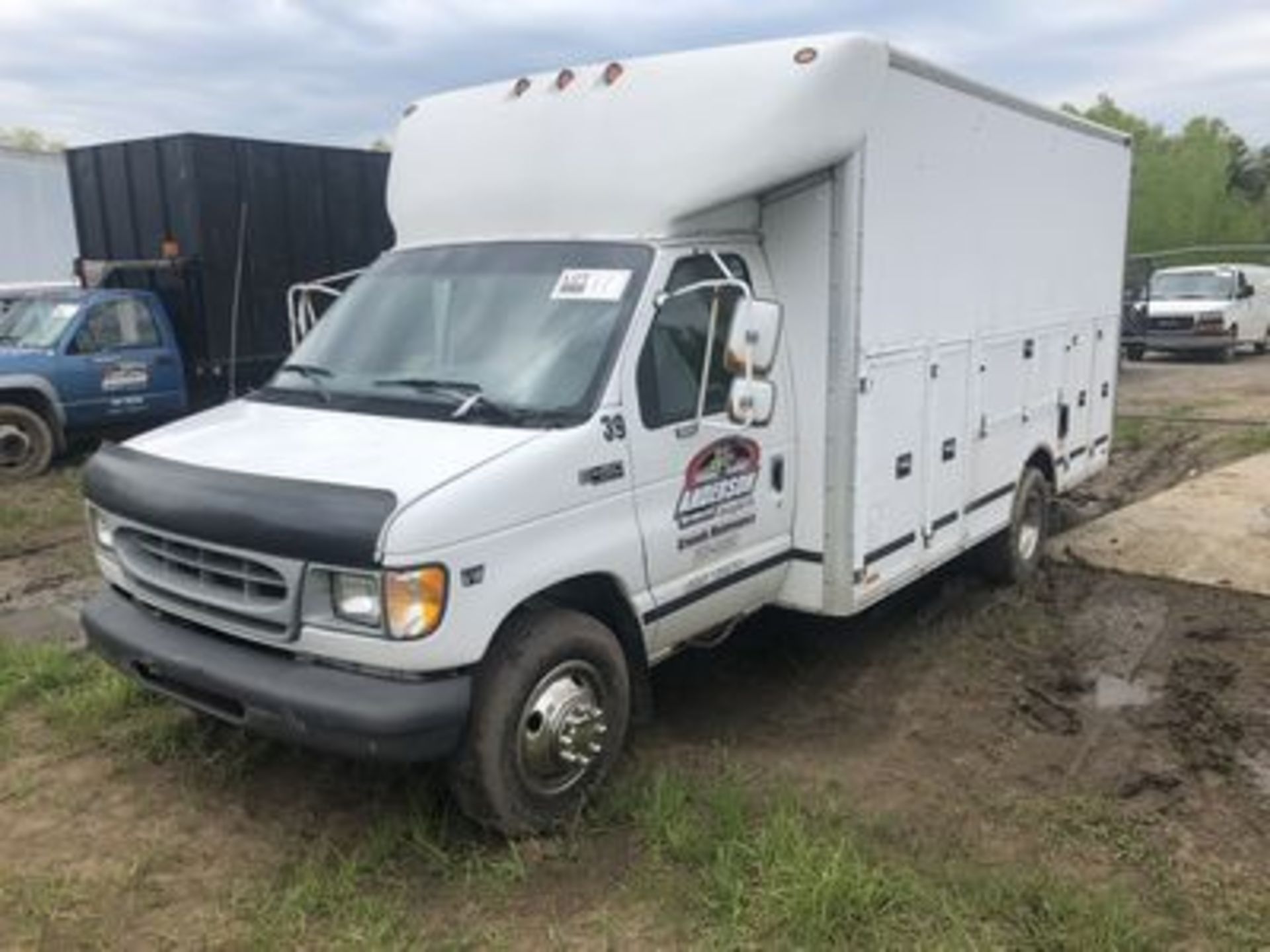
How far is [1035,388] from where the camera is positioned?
7.34 metres

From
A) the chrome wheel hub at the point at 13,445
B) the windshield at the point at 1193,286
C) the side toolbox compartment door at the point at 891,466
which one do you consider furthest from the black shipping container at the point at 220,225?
the windshield at the point at 1193,286

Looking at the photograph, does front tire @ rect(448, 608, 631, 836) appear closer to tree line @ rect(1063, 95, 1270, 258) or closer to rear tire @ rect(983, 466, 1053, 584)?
rear tire @ rect(983, 466, 1053, 584)

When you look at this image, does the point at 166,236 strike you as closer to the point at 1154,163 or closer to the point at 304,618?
the point at 304,618

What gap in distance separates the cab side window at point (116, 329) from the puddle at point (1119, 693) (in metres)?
9.48

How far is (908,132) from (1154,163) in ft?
138

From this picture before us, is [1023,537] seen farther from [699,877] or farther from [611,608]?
[699,877]

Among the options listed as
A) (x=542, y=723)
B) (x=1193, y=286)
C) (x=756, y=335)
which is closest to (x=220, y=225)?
(x=756, y=335)

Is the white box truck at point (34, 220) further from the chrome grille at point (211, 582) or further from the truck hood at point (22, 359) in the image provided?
the chrome grille at point (211, 582)

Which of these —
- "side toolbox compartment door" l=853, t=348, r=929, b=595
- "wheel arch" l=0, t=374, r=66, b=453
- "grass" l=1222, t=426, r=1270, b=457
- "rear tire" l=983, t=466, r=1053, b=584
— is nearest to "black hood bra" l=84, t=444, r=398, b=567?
"side toolbox compartment door" l=853, t=348, r=929, b=595

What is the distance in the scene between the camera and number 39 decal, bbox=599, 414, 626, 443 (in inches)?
169

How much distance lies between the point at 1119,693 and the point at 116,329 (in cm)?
979

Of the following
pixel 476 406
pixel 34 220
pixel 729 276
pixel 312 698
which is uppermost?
pixel 34 220

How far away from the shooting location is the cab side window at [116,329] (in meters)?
11.6

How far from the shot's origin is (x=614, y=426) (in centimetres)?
433
